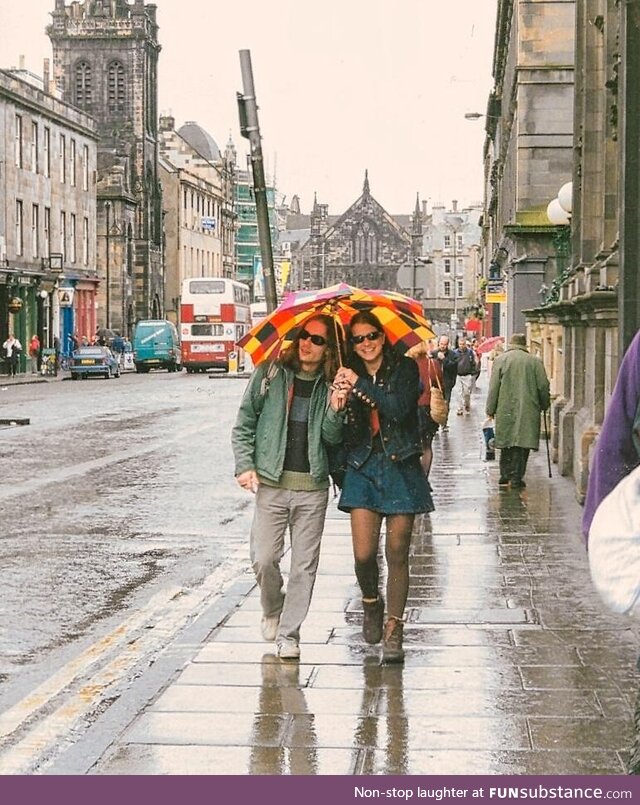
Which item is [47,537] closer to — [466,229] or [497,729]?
[497,729]

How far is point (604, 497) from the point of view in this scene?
4.21 metres

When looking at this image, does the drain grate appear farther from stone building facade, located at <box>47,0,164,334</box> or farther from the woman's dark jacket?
stone building facade, located at <box>47,0,164,334</box>

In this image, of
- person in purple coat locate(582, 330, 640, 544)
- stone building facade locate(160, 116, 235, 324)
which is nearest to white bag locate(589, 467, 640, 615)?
person in purple coat locate(582, 330, 640, 544)

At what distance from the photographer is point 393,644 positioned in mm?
7449

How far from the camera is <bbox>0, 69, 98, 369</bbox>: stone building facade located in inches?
2345

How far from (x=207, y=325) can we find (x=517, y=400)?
50.5 meters

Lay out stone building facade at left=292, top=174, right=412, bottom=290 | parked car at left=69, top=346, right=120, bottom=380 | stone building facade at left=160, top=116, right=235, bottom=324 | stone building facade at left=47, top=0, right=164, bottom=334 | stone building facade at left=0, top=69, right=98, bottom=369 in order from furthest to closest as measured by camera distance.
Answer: stone building facade at left=292, top=174, right=412, bottom=290 → stone building facade at left=160, top=116, right=235, bottom=324 → stone building facade at left=47, top=0, right=164, bottom=334 → stone building facade at left=0, top=69, right=98, bottom=369 → parked car at left=69, top=346, right=120, bottom=380

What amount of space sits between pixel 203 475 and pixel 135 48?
80.9 metres

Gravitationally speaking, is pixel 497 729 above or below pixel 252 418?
below

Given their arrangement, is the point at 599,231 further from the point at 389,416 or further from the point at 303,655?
the point at 303,655

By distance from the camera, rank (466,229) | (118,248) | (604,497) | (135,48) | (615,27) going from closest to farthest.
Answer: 1. (604,497)
2. (615,27)
3. (118,248)
4. (135,48)
5. (466,229)

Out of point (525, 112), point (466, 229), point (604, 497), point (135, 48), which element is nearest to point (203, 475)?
point (604, 497)

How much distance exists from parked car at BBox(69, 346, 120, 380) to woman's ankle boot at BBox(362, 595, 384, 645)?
50.3 meters

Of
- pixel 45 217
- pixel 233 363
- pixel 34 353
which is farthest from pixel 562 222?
Answer: pixel 45 217
